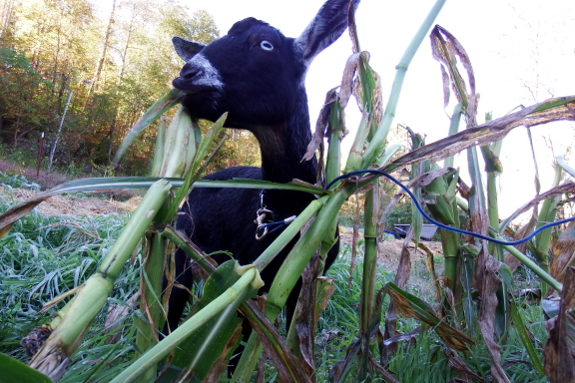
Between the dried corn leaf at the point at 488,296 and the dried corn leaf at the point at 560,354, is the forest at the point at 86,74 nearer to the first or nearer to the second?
the dried corn leaf at the point at 488,296

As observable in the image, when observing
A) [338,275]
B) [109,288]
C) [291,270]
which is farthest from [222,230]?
[109,288]

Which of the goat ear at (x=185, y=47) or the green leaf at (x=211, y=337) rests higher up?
the goat ear at (x=185, y=47)

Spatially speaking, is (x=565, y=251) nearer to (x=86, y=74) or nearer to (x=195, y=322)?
(x=195, y=322)

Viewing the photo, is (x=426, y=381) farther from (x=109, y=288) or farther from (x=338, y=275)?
(x=338, y=275)

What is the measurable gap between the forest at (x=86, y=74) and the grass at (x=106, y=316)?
449 inches

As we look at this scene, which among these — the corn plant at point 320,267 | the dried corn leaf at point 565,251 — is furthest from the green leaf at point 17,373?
the dried corn leaf at point 565,251

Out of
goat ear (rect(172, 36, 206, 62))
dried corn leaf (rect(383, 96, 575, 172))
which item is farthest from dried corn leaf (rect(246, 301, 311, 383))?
goat ear (rect(172, 36, 206, 62))

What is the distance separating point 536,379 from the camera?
136 cm

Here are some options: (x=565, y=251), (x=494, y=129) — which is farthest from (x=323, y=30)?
(x=565, y=251)

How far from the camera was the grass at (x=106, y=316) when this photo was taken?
128 centimetres

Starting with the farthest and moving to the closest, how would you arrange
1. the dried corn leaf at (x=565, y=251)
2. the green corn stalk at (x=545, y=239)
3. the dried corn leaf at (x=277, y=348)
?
the green corn stalk at (x=545, y=239) < the dried corn leaf at (x=565, y=251) < the dried corn leaf at (x=277, y=348)

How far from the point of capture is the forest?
15.5 m

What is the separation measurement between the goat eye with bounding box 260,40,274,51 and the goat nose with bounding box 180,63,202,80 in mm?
480

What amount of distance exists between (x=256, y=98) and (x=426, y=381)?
1.62 meters
